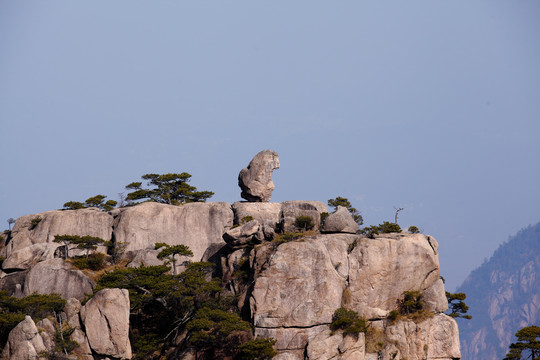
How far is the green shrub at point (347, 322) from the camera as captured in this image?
218 ft

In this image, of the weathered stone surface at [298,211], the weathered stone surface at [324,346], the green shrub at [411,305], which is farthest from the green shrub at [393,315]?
the weathered stone surface at [298,211]

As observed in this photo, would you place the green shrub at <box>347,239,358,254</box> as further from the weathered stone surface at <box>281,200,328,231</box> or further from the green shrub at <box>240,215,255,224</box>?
the green shrub at <box>240,215,255,224</box>

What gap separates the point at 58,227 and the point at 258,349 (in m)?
30.5

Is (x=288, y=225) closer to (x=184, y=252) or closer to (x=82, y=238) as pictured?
(x=184, y=252)

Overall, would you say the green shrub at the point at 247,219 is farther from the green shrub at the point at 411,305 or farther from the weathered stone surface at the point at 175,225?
the green shrub at the point at 411,305

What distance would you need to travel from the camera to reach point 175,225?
84.8 metres

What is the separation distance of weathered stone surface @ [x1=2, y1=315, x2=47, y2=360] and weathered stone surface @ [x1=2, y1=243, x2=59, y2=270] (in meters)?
16.1

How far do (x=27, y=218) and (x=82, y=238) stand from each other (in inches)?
454

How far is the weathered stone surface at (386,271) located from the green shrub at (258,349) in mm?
8776

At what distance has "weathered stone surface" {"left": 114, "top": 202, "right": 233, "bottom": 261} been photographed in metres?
83.6

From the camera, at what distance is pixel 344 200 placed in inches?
3720

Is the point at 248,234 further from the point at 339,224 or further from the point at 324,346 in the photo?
the point at 324,346

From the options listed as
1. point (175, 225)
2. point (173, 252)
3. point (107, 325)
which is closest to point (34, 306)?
point (107, 325)

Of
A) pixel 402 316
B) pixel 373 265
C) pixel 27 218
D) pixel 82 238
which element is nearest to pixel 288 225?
pixel 373 265
